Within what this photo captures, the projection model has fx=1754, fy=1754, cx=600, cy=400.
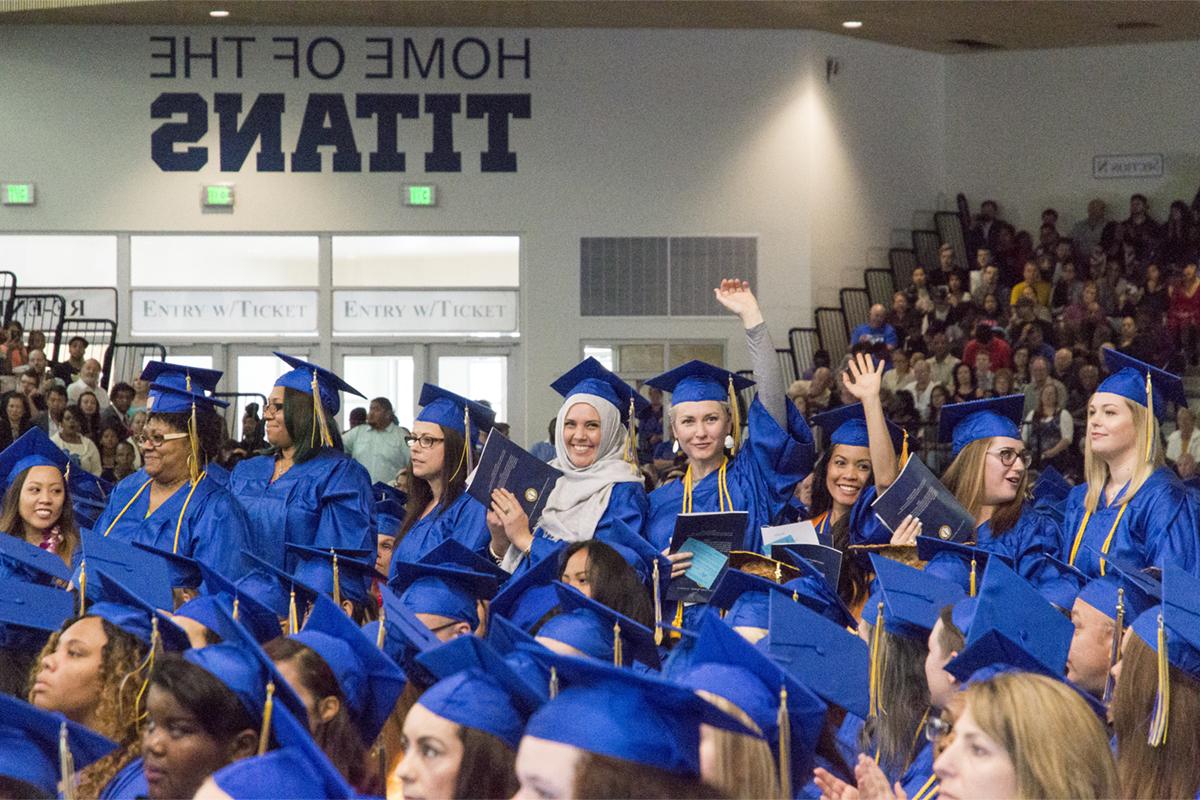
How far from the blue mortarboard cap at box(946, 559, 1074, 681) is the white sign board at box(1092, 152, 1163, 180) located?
15572 mm

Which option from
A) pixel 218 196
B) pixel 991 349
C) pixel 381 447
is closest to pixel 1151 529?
pixel 381 447

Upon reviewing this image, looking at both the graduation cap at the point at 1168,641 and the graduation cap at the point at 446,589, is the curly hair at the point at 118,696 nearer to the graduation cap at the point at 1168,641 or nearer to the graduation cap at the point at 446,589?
the graduation cap at the point at 446,589

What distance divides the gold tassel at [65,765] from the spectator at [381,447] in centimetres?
927

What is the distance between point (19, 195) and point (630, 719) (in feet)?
52.1

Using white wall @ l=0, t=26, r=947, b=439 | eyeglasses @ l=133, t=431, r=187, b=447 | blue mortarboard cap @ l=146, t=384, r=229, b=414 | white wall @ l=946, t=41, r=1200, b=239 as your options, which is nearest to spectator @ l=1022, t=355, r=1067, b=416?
white wall @ l=0, t=26, r=947, b=439

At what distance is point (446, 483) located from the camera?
257 inches

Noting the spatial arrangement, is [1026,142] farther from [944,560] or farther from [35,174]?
[944,560]

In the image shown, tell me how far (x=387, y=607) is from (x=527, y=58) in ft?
45.1

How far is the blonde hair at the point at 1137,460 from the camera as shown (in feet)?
18.9

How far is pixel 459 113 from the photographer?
17.3 metres

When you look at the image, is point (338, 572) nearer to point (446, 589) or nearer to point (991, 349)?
point (446, 589)

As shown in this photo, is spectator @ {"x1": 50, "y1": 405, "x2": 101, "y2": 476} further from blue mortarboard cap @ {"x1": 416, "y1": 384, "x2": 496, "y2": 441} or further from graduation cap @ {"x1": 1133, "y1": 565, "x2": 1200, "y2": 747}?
graduation cap @ {"x1": 1133, "y1": 565, "x2": 1200, "y2": 747}

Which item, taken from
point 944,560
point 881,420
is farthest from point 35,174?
point 944,560

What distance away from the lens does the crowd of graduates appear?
108 inches
